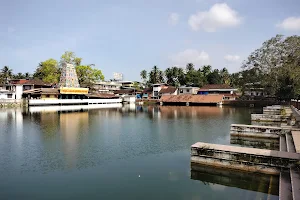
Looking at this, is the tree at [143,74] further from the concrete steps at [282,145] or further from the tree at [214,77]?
the concrete steps at [282,145]

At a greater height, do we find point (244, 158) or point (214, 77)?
point (214, 77)

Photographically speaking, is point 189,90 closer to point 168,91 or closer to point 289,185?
point 168,91

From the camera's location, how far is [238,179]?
10.9 meters

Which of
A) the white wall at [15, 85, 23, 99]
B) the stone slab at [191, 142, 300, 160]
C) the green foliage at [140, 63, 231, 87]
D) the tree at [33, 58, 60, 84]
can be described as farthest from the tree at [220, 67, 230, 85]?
the stone slab at [191, 142, 300, 160]

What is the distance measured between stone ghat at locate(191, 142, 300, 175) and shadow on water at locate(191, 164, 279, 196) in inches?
12.0

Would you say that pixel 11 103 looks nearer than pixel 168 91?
Yes

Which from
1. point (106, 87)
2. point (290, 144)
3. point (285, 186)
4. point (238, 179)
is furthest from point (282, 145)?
point (106, 87)

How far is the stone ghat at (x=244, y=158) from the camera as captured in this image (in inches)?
419

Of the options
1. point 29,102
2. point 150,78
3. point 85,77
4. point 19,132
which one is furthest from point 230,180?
point 150,78

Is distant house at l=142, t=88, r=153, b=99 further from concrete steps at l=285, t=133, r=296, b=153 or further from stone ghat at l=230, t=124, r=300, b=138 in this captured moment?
concrete steps at l=285, t=133, r=296, b=153

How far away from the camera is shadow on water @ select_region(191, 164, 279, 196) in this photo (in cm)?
1004

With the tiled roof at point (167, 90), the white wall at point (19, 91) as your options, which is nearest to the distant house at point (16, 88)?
the white wall at point (19, 91)

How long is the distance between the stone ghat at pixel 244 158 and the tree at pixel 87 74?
2667 inches

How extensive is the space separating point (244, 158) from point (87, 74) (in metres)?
70.2
